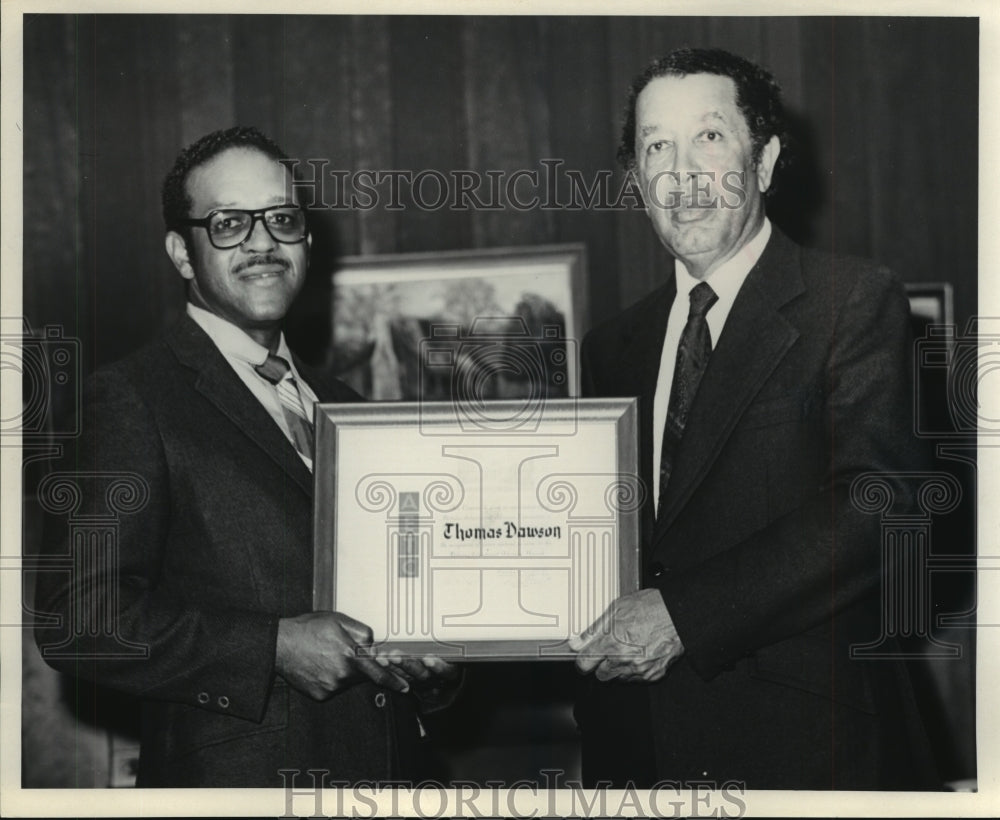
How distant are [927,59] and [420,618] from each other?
4.86 ft

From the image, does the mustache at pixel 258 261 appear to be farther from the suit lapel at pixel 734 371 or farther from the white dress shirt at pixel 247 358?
the suit lapel at pixel 734 371

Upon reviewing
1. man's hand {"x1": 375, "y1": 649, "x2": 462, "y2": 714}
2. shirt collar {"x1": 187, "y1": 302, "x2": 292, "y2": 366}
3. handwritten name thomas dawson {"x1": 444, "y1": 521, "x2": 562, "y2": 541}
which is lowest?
man's hand {"x1": 375, "y1": 649, "x2": 462, "y2": 714}

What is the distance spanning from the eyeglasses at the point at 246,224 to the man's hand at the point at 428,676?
2.69ft

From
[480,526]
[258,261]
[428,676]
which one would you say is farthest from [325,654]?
[258,261]

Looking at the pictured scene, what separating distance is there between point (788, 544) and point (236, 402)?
3.47ft

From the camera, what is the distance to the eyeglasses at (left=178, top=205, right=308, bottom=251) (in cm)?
234

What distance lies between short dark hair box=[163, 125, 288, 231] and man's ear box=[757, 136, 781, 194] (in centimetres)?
92

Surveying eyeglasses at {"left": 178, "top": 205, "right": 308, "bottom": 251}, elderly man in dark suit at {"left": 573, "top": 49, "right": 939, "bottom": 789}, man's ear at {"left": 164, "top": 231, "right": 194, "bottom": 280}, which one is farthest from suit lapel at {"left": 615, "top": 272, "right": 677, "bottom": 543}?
man's ear at {"left": 164, "top": 231, "right": 194, "bottom": 280}

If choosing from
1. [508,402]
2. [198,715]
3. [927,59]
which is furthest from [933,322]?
[198,715]

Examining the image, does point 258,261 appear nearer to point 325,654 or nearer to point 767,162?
point 325,654

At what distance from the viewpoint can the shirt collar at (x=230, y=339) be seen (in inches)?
92.2

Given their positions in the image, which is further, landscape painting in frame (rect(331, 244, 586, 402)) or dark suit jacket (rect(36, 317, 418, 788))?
landscape painting in frame (rect(331, 244, 586, 402))

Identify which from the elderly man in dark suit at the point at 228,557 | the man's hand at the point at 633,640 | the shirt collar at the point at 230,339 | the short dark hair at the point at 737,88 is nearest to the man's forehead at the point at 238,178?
the elderly man in dark suit at the point at 228,557

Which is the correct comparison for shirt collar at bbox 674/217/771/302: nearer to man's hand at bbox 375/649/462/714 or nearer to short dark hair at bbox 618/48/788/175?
short dark hair at bbox 618/48/788/175
